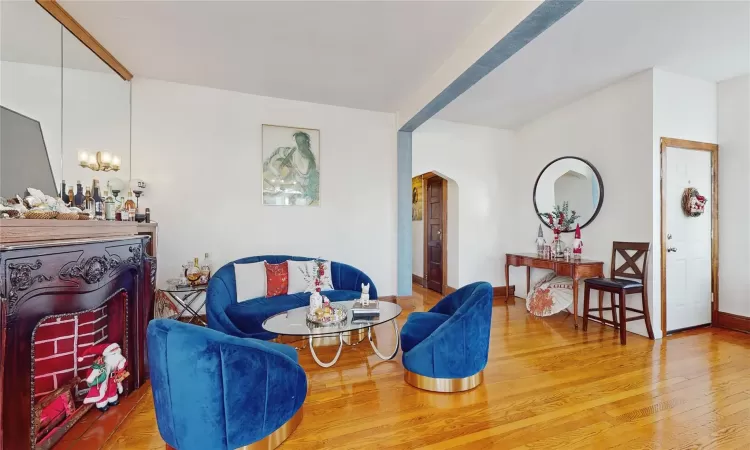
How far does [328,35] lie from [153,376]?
2898 millimetres

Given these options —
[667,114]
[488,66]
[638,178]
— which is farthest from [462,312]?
[667,114]

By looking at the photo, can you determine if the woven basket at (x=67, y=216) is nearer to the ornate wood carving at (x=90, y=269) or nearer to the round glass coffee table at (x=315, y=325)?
the ornate wood carving at (x=90, y=269)

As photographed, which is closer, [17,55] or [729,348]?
[17,55]

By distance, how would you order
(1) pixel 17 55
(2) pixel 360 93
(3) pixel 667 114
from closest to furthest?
(1) pixel 17 55, (3) pixel 667 114, (2) pixel 360 93

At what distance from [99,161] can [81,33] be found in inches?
44.0

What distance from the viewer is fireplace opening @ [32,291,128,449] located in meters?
1.81

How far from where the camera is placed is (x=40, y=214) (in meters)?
1.62

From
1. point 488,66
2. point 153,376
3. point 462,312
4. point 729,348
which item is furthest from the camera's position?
point 729,348

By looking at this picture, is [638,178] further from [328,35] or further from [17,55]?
[17,55]

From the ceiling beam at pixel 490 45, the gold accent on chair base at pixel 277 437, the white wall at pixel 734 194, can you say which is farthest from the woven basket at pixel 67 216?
the white wall at pixel 734 194

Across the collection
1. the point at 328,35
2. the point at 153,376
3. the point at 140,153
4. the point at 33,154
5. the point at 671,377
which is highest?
the point at 328,35

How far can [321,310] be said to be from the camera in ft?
8.50

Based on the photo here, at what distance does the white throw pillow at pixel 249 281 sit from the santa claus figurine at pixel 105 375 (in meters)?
1.26

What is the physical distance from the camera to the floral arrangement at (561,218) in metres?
4.51
